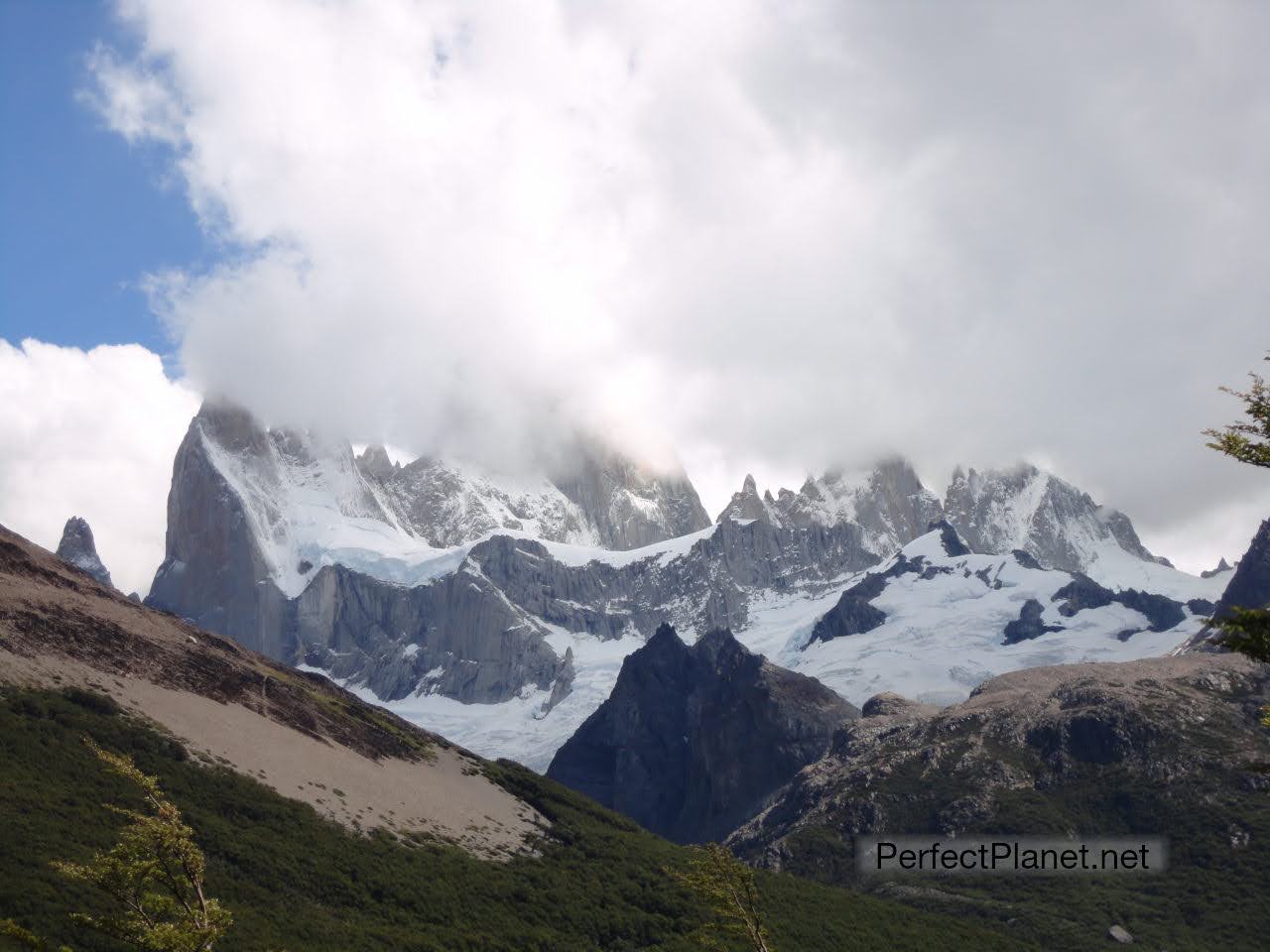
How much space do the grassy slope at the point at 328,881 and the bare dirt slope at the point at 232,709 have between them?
622 centimetres

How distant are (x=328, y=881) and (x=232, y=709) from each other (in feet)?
137

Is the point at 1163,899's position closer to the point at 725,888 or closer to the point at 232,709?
the point at 232,709

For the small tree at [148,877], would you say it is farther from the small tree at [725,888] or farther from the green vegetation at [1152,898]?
the green vegetation at [1152,898]

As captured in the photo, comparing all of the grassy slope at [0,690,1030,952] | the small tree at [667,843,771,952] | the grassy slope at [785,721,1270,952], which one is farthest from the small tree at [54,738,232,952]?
the grassy slope at [785,721,1270,952]

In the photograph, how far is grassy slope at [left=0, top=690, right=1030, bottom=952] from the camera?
317ft

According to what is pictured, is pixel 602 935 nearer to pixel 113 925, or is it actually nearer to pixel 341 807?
pixel 341 807

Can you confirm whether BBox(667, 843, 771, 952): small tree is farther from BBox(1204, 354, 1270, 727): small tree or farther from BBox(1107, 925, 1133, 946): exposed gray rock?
BBox(1107, 925, 1133, 946): exposed gray rock

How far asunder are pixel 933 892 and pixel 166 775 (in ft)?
387

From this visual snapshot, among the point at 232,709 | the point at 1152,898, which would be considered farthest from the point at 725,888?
the point at 1152,898

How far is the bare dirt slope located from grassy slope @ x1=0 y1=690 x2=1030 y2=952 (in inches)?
245

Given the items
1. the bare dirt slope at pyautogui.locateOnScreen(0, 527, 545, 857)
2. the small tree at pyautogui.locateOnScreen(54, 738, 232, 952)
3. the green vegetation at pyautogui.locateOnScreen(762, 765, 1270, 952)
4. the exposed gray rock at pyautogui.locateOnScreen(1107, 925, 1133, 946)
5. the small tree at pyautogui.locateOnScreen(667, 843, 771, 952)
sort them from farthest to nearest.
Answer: the green vegetation at pyautogui.locateOnScreen(762, 765, 1270, 952) < the exposed gray rock at pyautogui.locateOnScreen(1107, 925, 1133, 946) < the bare dirt slope at pyautogui.locateOnScreen(0, 527, 545, 857) < the small tree at pyautogui.locateOnScreen(667, 843, 771, 952) < the small tree at pyautogui.locateOnScreen(54, 738, 232, 952)

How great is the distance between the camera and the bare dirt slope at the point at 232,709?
137m

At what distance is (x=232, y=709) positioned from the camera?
151625 millimetres

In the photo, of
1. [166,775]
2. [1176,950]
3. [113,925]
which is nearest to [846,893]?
[1176,950]
